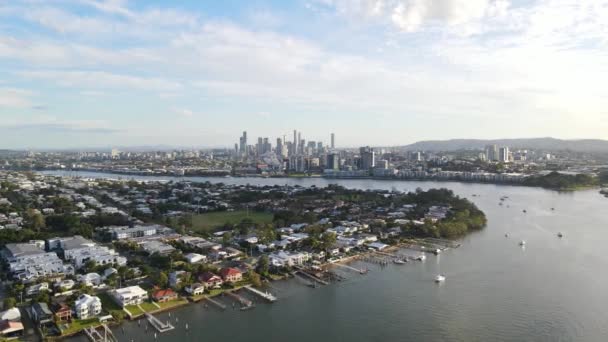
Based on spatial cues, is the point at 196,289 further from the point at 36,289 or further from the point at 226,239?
the point at 226,239

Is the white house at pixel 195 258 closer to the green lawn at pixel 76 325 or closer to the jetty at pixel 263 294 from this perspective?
the jetty at pixel 263 294

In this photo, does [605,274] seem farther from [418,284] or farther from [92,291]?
[92,291]

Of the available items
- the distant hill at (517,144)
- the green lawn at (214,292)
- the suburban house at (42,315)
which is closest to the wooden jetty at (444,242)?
the green lawn at (214,292)

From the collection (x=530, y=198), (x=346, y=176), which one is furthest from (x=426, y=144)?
(x=530, y=198)

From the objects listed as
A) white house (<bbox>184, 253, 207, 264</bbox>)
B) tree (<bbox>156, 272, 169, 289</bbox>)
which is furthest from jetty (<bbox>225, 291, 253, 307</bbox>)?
white house (<bbox>184, 253, 207, 264</bbox>)

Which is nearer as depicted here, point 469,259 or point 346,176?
point 469,259

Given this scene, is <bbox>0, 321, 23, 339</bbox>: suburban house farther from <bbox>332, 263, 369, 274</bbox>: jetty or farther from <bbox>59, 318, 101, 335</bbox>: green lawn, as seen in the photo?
<bbox>332, 263, 369, 274</bbox>: jetty
